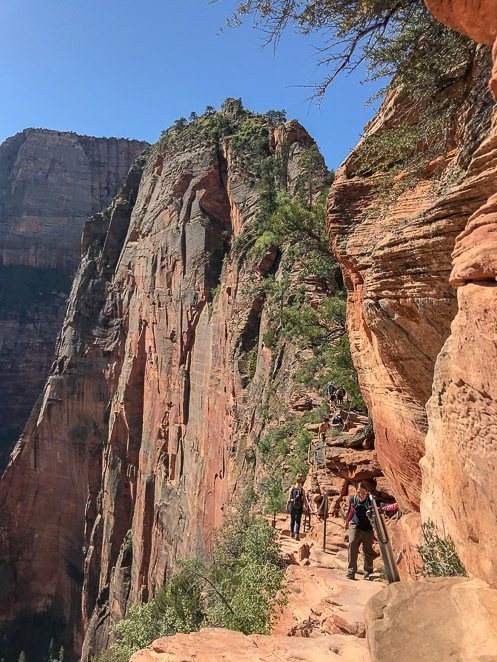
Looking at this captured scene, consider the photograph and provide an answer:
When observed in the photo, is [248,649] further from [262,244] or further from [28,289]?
[28,289]

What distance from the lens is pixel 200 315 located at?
1055 inches

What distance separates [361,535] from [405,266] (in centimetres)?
383

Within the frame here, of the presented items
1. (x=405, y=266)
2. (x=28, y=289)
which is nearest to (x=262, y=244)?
(x=405, y=266)

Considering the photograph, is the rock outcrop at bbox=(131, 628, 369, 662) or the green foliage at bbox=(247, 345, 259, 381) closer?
the rock outcrop at bbox=(131, 628, 369, 662)

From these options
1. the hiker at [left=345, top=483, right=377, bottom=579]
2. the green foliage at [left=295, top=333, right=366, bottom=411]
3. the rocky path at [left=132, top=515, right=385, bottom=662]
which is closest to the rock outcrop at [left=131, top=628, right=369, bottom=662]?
the rocky path at [left=132, top=515, right=385, bottom=662]

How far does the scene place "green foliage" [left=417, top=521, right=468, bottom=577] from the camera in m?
3.69

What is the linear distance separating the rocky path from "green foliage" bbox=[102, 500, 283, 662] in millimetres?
360

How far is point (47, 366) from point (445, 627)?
229ft

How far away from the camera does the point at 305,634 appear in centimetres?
510

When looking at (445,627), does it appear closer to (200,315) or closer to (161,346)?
(200,315)

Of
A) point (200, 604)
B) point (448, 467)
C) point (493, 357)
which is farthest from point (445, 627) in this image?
point (200, 604)

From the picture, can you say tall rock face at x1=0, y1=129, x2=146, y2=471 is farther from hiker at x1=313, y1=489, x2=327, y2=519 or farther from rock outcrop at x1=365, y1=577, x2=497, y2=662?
rock outcrop at x1=365, y1=577, x2=497, y2=662

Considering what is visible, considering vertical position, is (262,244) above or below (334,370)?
above

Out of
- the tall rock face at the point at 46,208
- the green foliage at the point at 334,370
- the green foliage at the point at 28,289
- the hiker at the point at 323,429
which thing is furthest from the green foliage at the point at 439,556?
the green foliage at the point at 28,289
